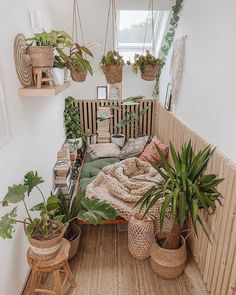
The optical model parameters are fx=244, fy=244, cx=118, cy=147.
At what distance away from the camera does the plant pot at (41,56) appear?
1843 mm

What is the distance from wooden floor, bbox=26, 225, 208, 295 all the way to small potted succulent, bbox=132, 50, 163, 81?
1.77 meters

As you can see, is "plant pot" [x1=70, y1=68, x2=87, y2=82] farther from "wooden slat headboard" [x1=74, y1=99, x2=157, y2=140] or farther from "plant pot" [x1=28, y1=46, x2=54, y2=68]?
"wooden slat headboard" [x1=74, y1=99, x2=157, y2=140]

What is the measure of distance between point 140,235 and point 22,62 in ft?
5.89

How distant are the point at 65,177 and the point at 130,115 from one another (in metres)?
1.74

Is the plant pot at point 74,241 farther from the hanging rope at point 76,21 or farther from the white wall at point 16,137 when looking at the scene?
the hanging rope at point 76,21

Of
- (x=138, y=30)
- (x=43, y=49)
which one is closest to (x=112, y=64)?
(x=43, y=49)

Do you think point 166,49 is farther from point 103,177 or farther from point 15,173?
point 15,173

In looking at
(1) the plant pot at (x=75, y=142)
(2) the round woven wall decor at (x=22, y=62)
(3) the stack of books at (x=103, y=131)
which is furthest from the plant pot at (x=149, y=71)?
(3) the stack of books at (x=103, y=131)

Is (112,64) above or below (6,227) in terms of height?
above

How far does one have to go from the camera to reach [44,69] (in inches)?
75.5

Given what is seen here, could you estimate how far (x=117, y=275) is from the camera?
2219mm

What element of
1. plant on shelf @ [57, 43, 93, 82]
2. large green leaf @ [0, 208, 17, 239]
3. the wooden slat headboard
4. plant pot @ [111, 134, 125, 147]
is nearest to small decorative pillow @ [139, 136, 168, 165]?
plant pot @ [111, 134, 125, 147]

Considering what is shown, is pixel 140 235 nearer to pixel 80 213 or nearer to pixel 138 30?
pixel 80 213

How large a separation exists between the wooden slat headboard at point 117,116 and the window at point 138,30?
841 mm
